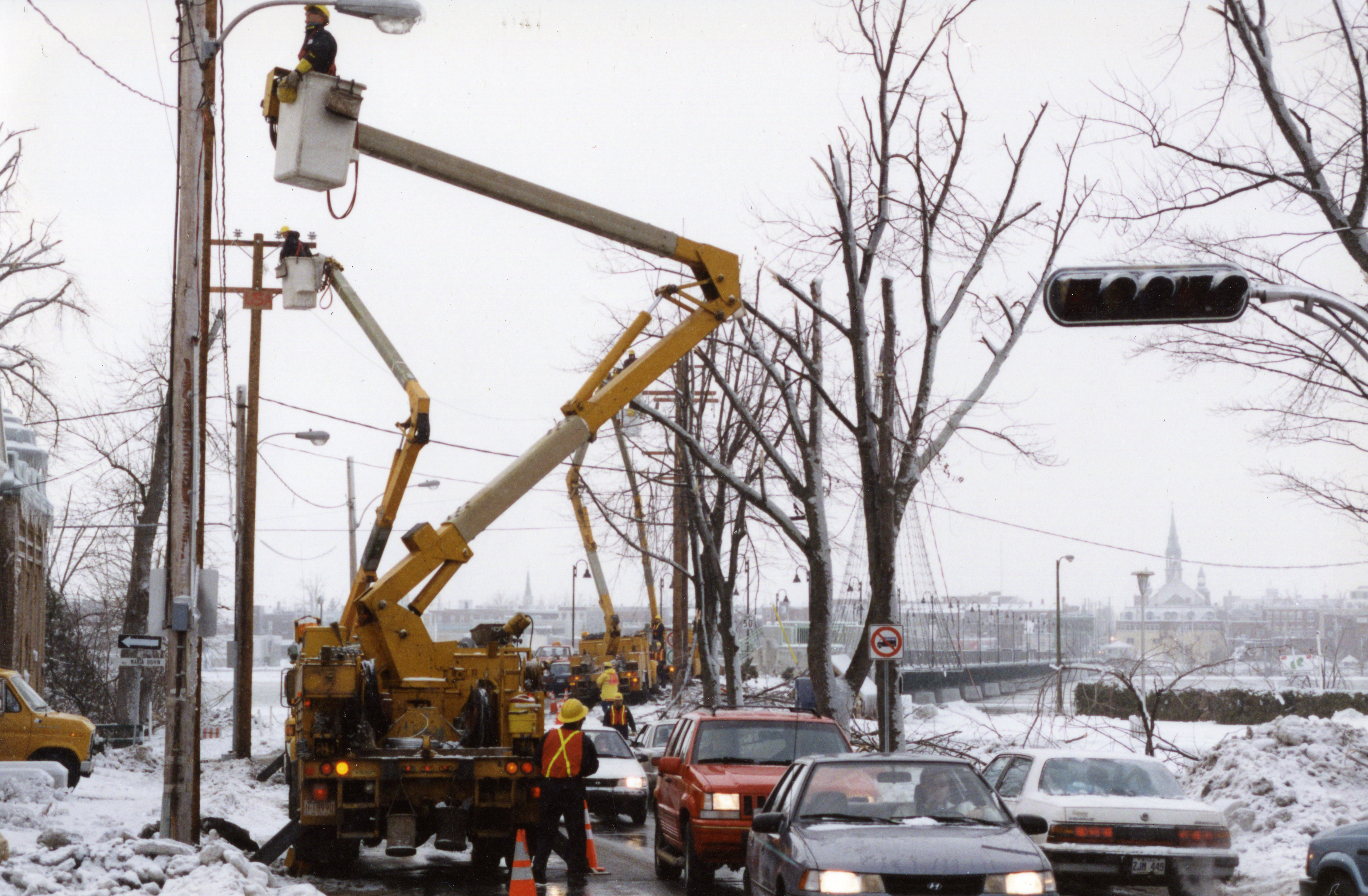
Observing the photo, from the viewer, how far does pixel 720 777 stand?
13227 mm

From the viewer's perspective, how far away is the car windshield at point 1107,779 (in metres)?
13.2

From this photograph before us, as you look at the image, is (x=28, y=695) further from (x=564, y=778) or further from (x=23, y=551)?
(x=564, y=778)

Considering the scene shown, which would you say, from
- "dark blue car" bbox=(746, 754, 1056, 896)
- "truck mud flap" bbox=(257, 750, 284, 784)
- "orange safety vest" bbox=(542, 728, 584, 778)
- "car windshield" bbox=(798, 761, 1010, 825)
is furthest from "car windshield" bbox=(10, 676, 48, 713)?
"car windshield" bbox=(798, 761, 1010, 825)

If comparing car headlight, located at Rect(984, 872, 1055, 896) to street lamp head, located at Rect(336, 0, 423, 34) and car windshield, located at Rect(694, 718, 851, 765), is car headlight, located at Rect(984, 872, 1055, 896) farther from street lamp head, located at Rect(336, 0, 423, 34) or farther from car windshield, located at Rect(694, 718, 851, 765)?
street lamp head, located at Rect(336, 0, 423, 34)

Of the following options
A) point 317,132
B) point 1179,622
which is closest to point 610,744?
point 317,132

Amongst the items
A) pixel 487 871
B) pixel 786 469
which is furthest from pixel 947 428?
pixel 487 871

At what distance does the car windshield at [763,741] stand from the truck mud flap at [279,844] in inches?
158

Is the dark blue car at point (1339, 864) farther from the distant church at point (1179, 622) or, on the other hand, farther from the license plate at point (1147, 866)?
the distant church at point (1179, 622)

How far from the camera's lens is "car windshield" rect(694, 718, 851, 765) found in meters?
14.0

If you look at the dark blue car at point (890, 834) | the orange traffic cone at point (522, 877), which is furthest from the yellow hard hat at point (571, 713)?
the dark blue car at point (890, 834)

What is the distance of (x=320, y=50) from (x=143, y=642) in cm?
622

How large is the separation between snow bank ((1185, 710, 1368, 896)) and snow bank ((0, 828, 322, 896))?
927cm

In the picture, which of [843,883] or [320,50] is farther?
[320,50]

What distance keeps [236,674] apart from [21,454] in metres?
9.37
